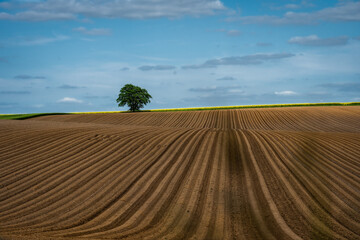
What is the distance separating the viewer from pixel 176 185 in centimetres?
1148

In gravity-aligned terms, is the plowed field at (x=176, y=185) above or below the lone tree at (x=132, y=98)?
below

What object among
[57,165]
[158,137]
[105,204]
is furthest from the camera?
[158,137]

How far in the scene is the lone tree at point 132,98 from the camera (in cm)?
6850

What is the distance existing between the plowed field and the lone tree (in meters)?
48.4

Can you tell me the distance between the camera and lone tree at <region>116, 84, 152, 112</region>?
6850cm

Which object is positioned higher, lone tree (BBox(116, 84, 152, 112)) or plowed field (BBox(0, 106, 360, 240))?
lone tree (BBox(116, 84, 152, 112))

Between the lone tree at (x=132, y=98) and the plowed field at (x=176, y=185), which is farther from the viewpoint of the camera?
the lone tree at (x=132, y=98)

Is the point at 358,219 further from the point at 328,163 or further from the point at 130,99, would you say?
the point at 130,99

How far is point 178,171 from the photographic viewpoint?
Answer: 13.0 metres

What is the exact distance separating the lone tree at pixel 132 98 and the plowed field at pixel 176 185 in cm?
4836

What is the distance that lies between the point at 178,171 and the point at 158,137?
6171 millimetres

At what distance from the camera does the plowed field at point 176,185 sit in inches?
327

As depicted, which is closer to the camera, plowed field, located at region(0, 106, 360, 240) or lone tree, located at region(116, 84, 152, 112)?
plowed field, located at region(0, 106, 360, 240)

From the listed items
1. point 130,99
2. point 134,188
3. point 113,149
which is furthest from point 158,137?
point 130,99
